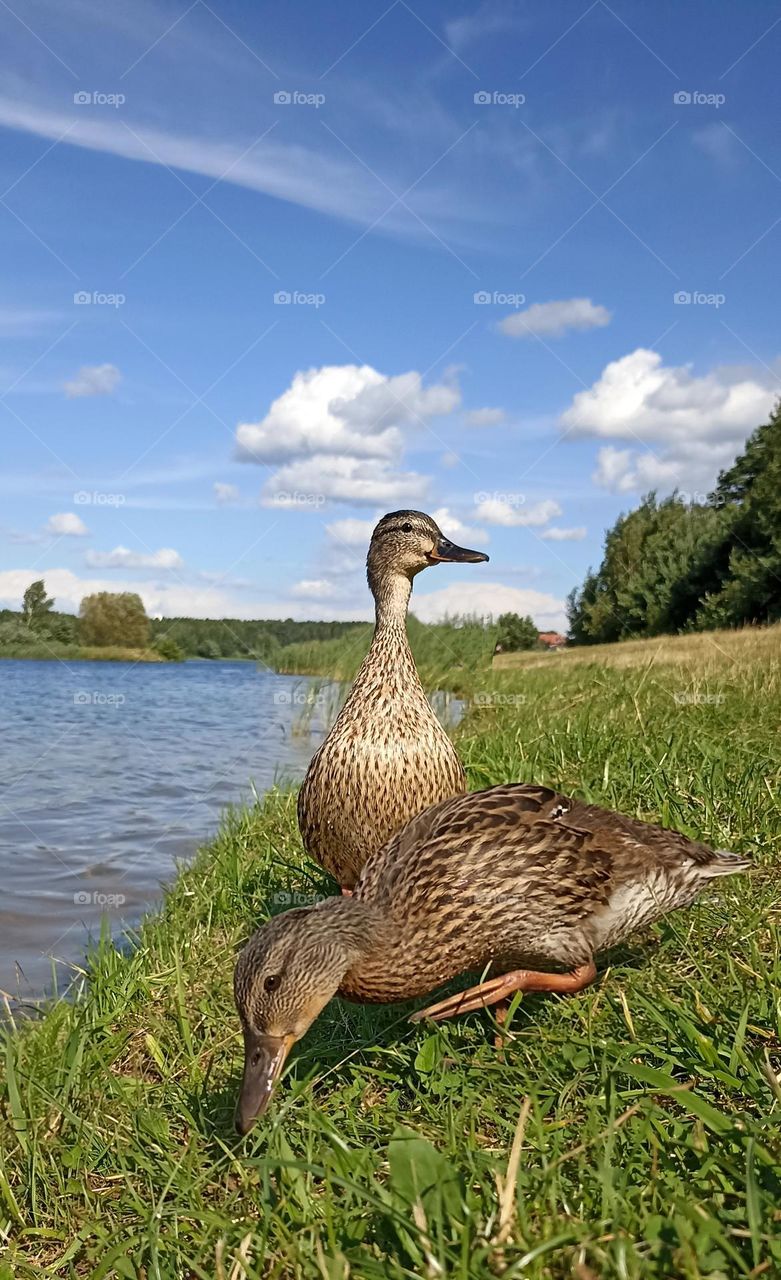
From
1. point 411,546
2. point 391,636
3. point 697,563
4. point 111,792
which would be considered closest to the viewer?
point 391,636

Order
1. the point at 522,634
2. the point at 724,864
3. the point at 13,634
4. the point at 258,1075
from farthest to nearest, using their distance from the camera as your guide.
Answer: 1. the point at 522,634
2. the point at 13,634
3. the point at 724,864
4. the point at 258,1075

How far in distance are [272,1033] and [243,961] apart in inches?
8.3

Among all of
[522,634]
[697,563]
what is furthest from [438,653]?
[522,634]

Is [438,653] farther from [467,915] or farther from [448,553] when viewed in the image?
[467,915]

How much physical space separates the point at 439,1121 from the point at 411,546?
2.67 meters

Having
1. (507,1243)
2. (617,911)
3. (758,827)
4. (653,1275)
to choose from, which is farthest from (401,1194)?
(758,827)

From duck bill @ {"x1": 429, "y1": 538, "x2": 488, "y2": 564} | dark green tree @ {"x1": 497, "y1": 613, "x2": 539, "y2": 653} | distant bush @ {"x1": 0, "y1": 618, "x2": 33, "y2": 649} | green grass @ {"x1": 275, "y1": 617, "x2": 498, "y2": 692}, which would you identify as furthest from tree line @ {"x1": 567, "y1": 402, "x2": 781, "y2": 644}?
duck bill @ {"x1": 429, "y1": 538, "x2": 488, "y2": 564}

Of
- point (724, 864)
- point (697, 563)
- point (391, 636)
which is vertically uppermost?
point (697, 563)

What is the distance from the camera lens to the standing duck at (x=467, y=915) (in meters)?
2.71

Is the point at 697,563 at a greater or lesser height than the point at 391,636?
greater

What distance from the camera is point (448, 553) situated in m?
4.80

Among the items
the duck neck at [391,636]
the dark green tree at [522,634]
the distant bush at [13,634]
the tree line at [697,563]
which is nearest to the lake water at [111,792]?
the duck neck at [391,636]

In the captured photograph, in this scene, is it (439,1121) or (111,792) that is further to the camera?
(111,792)

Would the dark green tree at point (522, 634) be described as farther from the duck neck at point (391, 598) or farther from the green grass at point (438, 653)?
the duck neck at point (391, 598)
